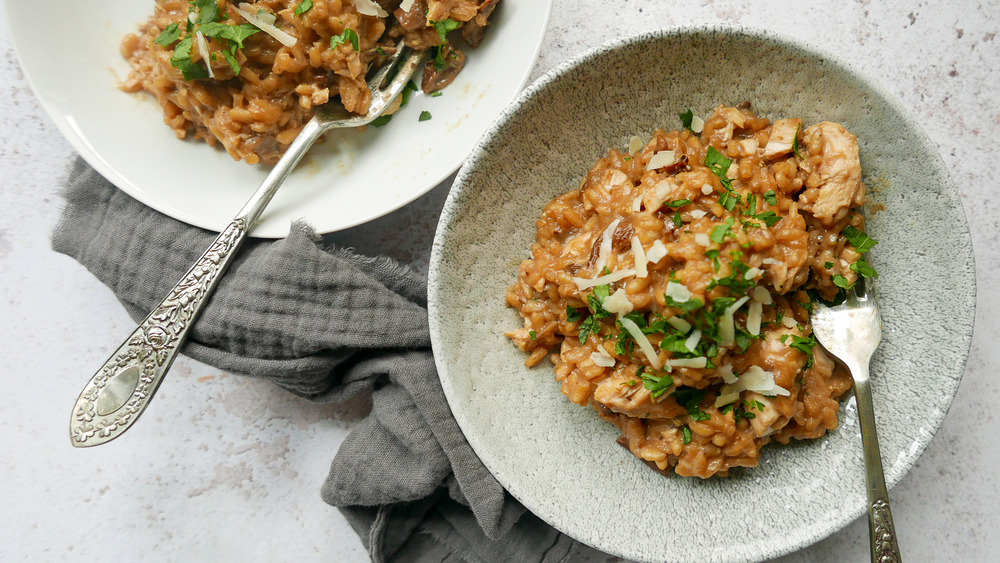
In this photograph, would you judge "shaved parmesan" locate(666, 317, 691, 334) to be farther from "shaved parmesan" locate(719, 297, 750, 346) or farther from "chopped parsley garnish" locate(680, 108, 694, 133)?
"chopped parsley garnish" locate(680, 108, 694, 133)

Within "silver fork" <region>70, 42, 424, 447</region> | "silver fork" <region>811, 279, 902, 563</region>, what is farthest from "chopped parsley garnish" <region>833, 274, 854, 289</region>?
"silver fork" <region>70, 42, 424, 447</region>

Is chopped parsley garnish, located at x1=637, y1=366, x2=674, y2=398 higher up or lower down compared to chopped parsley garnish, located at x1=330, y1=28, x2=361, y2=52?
lower down

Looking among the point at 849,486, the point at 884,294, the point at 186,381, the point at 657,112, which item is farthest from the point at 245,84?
the point at 849,486

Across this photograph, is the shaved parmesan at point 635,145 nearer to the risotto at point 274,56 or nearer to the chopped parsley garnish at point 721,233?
the chopped parsley garnish at point 721,233

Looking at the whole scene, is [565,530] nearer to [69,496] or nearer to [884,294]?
[884,294]

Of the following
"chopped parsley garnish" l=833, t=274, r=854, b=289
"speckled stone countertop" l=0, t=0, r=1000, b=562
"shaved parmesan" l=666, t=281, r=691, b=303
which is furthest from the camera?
"speckled stone countertop" l=0, t=0, r=1000, b=562

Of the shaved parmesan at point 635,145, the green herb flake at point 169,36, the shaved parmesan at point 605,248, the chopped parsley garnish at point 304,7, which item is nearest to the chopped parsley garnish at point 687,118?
the shaved parmesan at point 635,145

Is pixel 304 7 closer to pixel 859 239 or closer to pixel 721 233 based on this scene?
pixel 721 233
